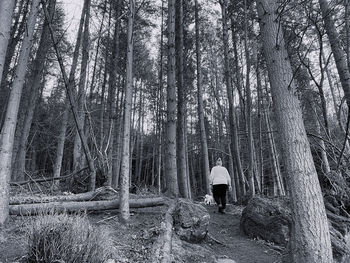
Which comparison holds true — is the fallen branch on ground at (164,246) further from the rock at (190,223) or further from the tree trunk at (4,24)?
the tree trunk at (4,24)

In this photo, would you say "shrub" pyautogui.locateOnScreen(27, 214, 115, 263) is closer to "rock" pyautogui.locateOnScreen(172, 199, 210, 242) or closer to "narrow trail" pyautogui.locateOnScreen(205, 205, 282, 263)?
"rock" pyautogui.locateOnScreen(172, 199, 210, 242)

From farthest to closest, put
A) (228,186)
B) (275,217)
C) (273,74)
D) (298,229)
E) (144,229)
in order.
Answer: (228,186)
(275,217)
(144,229)
(273,74)
(298,229)

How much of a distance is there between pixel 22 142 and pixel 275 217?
9.01 meters

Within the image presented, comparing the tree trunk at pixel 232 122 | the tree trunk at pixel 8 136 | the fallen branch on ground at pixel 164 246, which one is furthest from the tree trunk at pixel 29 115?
the tree trunk at pixel 232 122

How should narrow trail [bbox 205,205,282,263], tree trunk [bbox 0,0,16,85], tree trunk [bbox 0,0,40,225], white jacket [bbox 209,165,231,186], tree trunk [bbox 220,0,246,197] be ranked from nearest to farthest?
tree trunk [bbox 0,0,40,225]
tree trunk [bbox 0,0,16,85]
narrow trail [bbox 205,205,282,263]
white jacket [bbox 209,165,231,186]
tree trunk [bbox 220,0,246,197]

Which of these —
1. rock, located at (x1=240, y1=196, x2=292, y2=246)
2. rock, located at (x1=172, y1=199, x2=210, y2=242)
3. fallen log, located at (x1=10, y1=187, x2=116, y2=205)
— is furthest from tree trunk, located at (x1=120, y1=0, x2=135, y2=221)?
rock, located at (x1=240, y1=196, x2=292, y2=246)

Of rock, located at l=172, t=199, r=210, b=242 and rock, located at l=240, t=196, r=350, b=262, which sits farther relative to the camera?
rock, located at l=240, t=196, r=350, b=262

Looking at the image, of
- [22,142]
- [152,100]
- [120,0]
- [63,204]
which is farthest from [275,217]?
[152,100]

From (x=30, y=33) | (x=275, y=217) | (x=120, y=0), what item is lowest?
(x=275, y=217)

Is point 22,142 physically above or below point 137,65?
below

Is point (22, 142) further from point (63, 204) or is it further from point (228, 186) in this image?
point (228, 186)

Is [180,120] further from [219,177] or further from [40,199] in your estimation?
[40,199]

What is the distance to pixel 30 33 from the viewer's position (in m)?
4.15

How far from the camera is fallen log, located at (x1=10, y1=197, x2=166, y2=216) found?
12.5 feet
